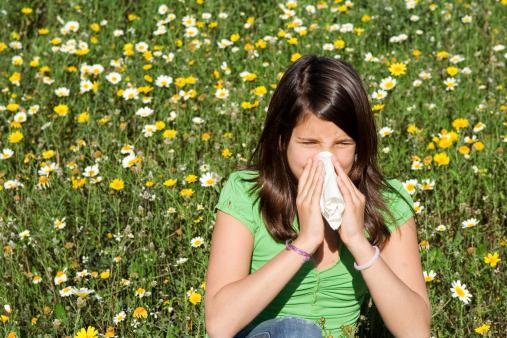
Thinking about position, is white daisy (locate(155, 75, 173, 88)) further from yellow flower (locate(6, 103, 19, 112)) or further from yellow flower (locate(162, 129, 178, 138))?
yellow flower (locate(6, 103, 19, 112))

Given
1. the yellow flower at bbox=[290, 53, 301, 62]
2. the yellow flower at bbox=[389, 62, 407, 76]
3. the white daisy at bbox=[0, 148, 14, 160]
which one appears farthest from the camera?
the yellow flower at bbox=[290, 53, 301, 62]

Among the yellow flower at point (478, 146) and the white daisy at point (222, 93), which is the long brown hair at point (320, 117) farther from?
the white daisy at point (222, 93)

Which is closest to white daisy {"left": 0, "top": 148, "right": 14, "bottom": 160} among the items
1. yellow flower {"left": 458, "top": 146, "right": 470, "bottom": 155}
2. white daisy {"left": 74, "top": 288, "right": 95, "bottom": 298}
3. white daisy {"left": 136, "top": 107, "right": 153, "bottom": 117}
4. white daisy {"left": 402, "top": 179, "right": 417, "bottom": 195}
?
white daisy {"left": 136, "top": 107, "right": 153, "bottom": 117}

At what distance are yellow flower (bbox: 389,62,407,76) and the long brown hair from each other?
6.12ft

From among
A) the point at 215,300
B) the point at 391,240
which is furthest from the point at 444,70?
the point at 215,300

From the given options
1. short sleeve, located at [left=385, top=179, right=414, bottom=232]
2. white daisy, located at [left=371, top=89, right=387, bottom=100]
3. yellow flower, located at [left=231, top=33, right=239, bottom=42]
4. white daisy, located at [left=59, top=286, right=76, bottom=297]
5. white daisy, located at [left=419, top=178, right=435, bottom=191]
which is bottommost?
white daisy, located at [left=59, top=286, right=76, bottom=297]

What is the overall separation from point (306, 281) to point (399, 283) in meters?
0.28

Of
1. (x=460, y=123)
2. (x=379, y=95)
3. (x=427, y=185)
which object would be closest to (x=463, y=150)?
(x=460, y=123)

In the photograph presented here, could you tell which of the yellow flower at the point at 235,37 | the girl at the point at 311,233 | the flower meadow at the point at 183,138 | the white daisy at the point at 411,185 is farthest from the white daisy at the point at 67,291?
the yellow flower at the point at 235,37

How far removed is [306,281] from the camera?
7.94ft

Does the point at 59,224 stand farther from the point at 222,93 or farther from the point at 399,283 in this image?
the point at 399,283

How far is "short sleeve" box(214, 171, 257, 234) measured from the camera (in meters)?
2.41

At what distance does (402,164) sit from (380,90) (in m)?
0.57

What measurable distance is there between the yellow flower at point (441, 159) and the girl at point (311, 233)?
3.25ft
